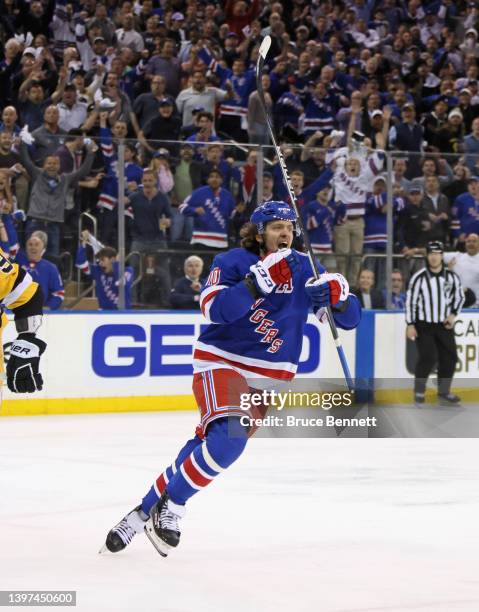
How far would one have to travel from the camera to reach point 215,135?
44.3ft

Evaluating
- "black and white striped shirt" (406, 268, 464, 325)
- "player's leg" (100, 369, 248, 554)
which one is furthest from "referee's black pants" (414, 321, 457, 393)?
"player's leg" (100, 369, 248, 554)

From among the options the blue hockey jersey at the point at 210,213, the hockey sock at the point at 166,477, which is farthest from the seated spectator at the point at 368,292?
the hockey sock at the point at 166,477

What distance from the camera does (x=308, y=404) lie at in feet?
36.8

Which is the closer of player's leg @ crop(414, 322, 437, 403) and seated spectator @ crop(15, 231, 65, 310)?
seated spectator @ crop(15, 231, 65, 310)

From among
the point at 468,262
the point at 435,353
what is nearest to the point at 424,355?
the point at 435,353

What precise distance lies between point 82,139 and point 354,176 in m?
2.70

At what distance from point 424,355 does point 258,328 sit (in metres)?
7.47

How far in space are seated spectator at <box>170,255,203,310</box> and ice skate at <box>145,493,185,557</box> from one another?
633cm

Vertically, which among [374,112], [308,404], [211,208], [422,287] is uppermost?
[374,112]

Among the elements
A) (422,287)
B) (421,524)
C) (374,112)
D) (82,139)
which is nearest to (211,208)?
(82,139)

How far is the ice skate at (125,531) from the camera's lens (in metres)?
5.28

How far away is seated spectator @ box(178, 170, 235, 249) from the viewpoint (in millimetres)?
11406

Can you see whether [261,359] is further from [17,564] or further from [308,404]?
[308,404]

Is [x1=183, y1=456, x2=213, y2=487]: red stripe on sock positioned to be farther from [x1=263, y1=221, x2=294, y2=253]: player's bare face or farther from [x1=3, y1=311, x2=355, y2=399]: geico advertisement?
[x1=3, y1=311, x2=355, y2=399]: geico advertisement
